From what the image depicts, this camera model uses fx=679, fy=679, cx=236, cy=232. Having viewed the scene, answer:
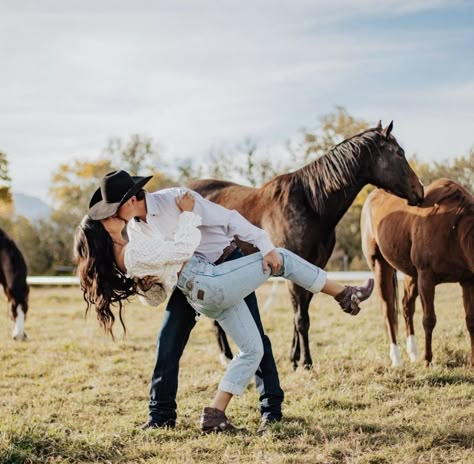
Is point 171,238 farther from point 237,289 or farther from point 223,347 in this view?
point 223,347

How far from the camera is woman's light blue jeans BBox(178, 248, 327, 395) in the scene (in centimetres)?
418

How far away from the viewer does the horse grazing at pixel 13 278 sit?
10.6 meters

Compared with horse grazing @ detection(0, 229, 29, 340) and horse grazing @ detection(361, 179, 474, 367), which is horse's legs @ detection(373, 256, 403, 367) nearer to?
horse grazing @ detection(361, 179, 474, 367)

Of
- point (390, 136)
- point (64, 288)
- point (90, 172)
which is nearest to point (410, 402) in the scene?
point (390, 136)

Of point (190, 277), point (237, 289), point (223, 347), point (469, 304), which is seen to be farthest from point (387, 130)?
point (190, 277)

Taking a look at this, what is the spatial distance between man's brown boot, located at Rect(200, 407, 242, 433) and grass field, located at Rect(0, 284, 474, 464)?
94mm

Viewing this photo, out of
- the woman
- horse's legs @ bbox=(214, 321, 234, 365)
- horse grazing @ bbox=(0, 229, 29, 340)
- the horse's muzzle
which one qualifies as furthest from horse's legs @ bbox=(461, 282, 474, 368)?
horse grazing @ bbox=(0, 229, 29, 340)

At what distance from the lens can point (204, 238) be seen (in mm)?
4590

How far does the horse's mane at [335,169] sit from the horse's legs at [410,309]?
154cm

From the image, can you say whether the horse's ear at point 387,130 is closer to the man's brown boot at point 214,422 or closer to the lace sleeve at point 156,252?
the lace sleeve at point 156,252

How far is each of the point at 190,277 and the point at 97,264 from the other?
1.88ft

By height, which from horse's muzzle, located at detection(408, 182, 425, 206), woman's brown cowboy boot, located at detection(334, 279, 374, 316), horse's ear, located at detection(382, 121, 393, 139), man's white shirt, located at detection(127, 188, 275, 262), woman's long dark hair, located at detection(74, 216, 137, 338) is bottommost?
woman's brown cowboy boot, located at detection(334, 279, 374, 316)

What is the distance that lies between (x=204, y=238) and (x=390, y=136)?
2.96m

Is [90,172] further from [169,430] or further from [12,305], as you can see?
[169,430]
